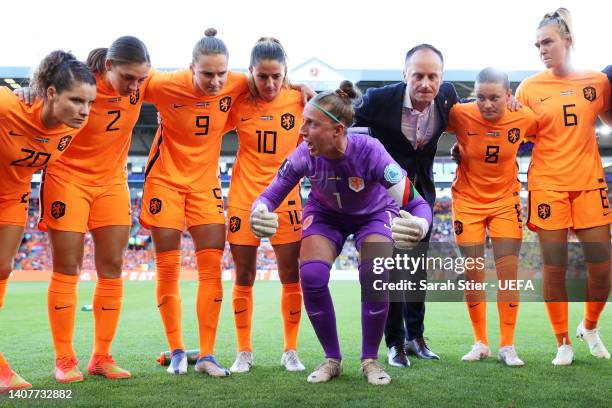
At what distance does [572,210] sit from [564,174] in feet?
1.01

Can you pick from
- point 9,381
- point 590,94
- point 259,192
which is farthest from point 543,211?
point 9,381

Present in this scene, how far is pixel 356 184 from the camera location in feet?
13.5

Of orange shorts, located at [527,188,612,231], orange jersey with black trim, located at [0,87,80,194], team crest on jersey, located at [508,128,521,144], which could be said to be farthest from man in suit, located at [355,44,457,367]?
orange jersey with black trim, located at [0,87,80,194]

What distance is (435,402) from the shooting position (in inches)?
135

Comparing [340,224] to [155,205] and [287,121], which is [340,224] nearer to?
[287,121]

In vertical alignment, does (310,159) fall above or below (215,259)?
above

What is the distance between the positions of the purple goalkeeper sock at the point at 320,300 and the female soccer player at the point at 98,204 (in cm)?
142

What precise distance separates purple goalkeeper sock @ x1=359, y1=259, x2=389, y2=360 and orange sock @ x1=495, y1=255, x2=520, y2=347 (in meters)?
1.42

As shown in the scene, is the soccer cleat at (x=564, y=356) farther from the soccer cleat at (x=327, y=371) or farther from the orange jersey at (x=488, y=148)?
the soccer cleat at (x=327, y=371)

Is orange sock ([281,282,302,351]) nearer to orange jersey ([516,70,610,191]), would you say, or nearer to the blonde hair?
orange jersey ([516,70,610,191])

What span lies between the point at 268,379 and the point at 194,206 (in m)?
1.39

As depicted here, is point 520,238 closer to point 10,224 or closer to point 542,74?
point 542,74

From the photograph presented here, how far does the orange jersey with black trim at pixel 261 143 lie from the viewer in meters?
4.74

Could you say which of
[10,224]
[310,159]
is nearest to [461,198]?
[310,159]
